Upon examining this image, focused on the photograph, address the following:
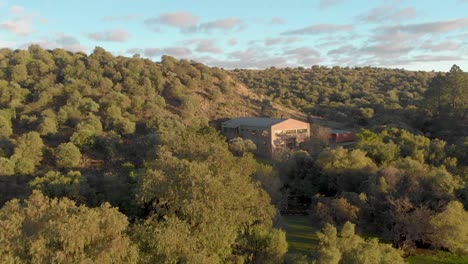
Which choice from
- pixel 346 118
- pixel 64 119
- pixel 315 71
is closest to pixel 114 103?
pixel 64 119

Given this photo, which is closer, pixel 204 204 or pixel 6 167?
pixel 204 204

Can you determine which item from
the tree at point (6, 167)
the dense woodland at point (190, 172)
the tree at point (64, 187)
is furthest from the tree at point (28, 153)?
the tree at point (64, 187)

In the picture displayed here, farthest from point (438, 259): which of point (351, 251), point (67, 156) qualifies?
point (67, 156)

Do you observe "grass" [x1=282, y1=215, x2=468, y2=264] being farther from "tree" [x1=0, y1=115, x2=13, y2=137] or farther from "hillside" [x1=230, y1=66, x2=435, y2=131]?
"hillside" [x1=230, y1=66, x2=435, y2=131]

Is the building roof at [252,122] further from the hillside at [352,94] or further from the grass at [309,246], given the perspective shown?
the grass at [309,246]

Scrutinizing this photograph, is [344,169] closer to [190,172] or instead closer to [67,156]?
[190,172]
